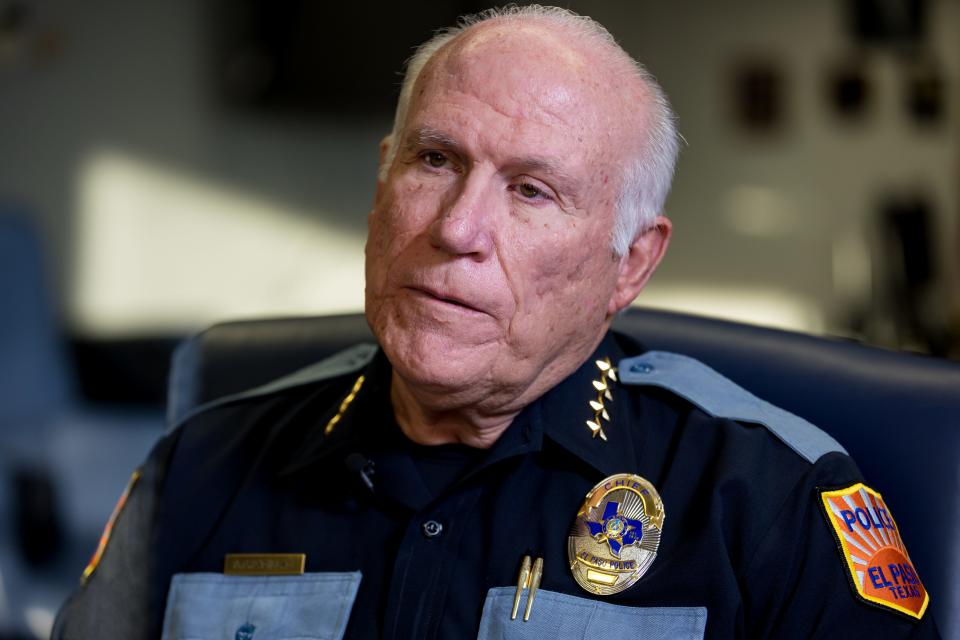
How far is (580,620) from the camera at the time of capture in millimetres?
1203

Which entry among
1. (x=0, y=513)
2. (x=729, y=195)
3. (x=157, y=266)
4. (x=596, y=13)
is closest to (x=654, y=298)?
(x=729, y=195)

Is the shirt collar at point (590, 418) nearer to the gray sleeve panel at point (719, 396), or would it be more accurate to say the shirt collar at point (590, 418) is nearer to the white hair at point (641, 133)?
the gray sleeve panel at point (719, 396)

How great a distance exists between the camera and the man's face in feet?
4.03

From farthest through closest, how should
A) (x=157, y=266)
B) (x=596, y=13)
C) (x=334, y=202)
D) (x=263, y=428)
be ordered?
(x=596, y=13), (x=334, y=202), (x=157, y=266), (x=263, y=428)

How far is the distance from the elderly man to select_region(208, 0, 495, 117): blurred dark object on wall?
318 centimetres

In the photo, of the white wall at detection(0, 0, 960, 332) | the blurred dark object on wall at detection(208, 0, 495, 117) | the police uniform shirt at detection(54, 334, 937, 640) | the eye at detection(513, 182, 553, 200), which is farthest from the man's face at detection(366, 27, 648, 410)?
the blurred dark object on wall at detection(208, 0, 495, 117)

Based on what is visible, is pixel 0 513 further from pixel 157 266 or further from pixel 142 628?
pixel 157 266

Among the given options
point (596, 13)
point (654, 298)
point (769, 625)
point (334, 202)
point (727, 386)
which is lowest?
point (654, 298)

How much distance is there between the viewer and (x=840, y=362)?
4.48 ft

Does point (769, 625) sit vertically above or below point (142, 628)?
above

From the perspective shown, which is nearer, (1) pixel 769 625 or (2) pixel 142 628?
(1) pixel 769 625

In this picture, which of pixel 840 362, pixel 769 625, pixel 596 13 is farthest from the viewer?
pixel 596 13

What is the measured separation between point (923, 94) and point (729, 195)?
989 mm

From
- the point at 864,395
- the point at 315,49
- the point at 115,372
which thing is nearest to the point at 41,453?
the point at 115,372
